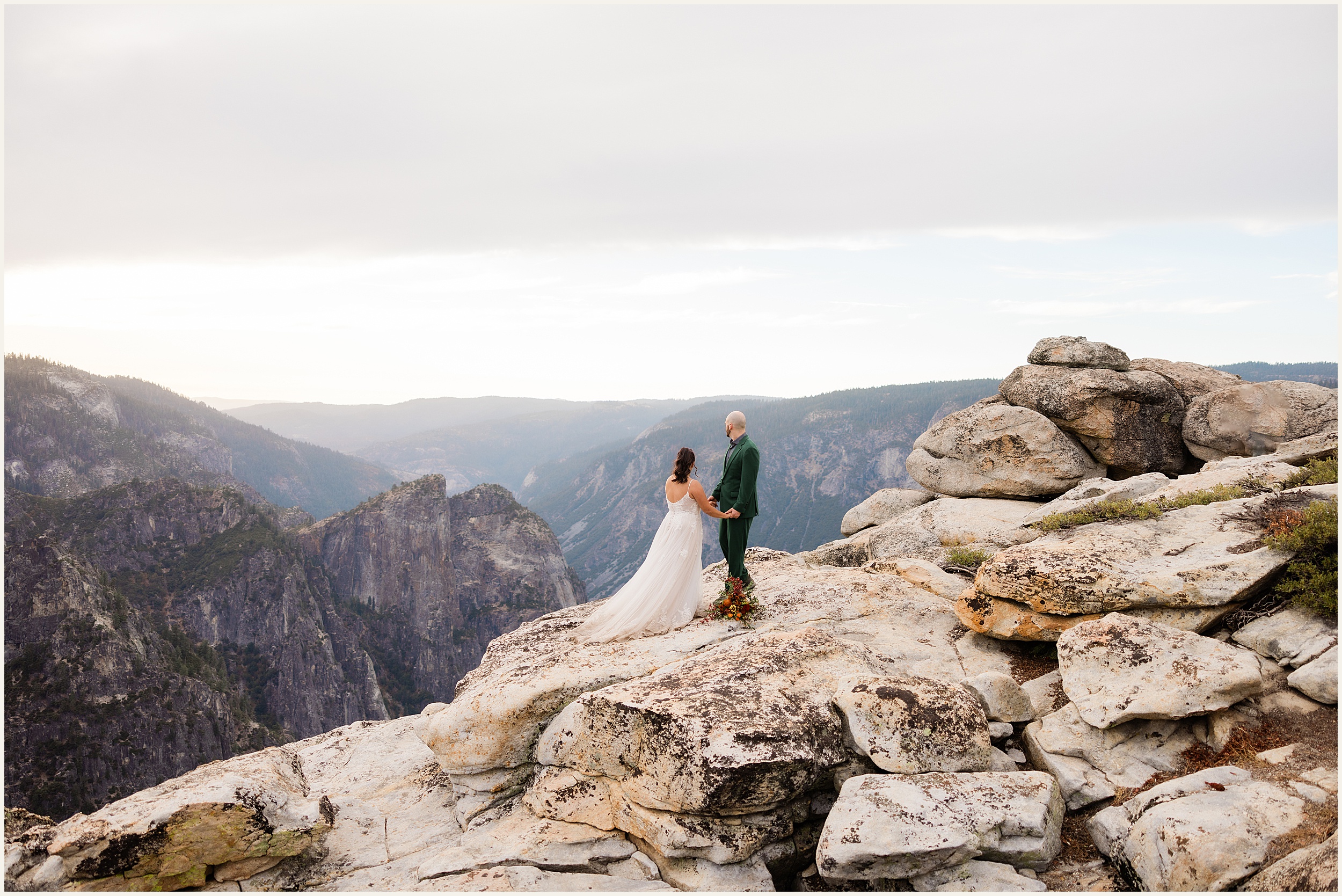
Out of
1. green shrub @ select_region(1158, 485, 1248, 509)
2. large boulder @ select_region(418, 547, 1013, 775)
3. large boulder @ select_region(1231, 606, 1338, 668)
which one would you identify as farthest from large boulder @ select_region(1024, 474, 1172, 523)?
large boulder @ select_region(1231, 606, 1338, 668)

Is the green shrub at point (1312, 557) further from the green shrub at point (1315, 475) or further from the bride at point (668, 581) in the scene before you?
the bride at point (668, 581)

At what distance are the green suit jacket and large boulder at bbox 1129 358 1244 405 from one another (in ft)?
57.5

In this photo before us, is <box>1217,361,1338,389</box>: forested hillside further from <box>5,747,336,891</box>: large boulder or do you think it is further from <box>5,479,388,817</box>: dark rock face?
<box>5,479,388,817</box>: dark rock face

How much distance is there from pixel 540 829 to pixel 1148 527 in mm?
12311

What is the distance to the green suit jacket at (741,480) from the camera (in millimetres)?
14062

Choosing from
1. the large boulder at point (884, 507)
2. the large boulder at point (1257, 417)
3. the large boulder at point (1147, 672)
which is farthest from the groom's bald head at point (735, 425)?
the large boulder at point (1257, 417)

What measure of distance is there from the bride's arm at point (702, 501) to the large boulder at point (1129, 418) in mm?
15117

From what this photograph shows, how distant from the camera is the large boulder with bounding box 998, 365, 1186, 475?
22969 millimetres

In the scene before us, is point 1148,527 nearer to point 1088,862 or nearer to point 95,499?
point 1088,862

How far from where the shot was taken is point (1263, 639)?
1056cm

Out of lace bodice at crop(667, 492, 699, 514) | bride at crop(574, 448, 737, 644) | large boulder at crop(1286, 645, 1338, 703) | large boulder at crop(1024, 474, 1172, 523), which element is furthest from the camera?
large boulder at crop(1024, 474, 1172, 523)

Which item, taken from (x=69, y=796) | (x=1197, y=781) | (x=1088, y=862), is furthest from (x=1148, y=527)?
(x=69, y=796)

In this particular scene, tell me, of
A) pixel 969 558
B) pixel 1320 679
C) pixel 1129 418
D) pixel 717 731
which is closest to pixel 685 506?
pixel 717 731

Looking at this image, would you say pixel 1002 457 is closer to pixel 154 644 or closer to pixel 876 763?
pixel 876 763
